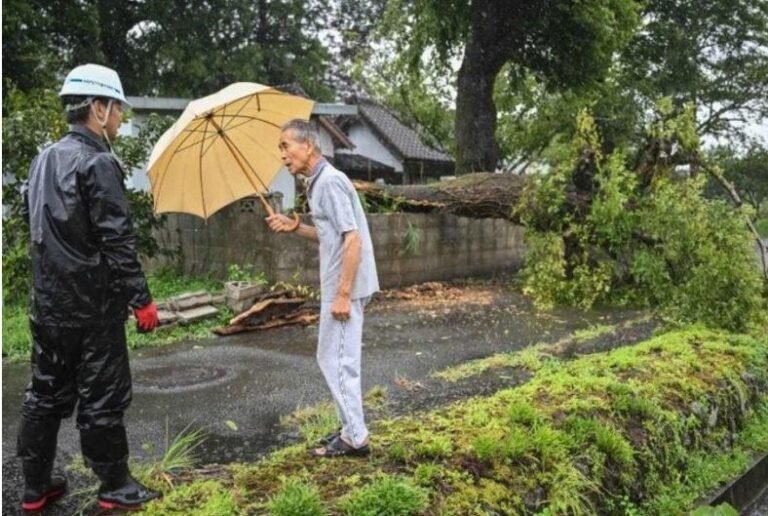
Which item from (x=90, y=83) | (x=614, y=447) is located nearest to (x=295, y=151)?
(x=90, y=83)

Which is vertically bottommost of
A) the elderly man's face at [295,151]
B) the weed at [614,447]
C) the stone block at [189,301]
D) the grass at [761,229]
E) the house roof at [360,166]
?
the weed at [614,447]

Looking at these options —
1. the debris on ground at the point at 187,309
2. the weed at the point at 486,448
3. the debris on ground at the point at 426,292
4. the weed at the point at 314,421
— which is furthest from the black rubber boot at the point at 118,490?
the debris on ground at the point at 426,292

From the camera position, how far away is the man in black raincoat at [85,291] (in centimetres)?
291

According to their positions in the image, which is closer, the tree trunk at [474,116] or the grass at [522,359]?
the grass at [522,359]

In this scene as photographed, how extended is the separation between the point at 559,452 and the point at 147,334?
4.61 meters

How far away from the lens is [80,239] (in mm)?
2938

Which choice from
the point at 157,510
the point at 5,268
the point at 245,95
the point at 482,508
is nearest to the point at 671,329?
the point at 482,508

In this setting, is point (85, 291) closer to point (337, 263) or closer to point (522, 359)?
point (337, 263)

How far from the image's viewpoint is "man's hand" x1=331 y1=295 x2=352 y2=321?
338 cm

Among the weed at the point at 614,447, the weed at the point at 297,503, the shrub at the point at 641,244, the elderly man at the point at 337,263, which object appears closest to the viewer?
the weed at the point at 297,503

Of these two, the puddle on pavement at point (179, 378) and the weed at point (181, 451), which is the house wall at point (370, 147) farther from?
the weed at point (181, 451)

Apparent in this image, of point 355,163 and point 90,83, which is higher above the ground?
point 355,163

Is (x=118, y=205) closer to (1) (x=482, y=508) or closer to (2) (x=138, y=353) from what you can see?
(1) (x=482, y=508)

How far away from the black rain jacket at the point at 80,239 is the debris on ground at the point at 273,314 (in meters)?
4.70
